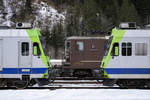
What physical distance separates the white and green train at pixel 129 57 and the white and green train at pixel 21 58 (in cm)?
363

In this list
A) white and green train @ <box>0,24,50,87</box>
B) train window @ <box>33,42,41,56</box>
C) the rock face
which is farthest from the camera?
the rock face

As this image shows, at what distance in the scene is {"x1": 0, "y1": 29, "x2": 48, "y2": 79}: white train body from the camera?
43.0 ft

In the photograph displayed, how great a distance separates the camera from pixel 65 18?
40969 mm

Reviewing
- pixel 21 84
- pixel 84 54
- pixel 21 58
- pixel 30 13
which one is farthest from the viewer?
pixel 30 13

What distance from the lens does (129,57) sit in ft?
43.4

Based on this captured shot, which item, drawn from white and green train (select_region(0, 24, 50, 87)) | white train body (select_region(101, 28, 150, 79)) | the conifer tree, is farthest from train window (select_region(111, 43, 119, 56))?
the conifer tree

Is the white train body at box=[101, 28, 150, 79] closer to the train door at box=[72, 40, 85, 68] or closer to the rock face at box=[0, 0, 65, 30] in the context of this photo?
the train door at box=[72, 40, 85, 68]

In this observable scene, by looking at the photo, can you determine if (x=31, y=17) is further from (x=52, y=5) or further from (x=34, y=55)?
(x=34, y=55)

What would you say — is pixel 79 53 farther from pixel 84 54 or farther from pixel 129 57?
pixel 129 57

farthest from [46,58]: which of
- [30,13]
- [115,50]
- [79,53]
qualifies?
[30,13]

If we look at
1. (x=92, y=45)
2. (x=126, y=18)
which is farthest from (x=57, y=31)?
(x=92, y=45)

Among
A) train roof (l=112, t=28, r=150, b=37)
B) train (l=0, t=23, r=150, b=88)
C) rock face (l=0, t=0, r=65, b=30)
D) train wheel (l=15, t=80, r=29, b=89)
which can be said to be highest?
rock face (l=0, t=0, r=65, b=30)

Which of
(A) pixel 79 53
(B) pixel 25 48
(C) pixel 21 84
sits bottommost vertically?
(C) pixel 21 84

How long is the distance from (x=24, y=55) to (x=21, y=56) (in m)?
0.17
